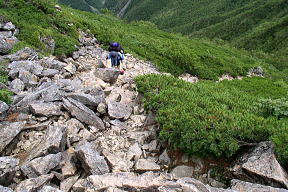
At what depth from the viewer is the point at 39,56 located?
15.9m

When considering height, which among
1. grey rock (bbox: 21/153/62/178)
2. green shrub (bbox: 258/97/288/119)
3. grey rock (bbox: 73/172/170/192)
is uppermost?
green shrub (bbox: 258/97/288/119)

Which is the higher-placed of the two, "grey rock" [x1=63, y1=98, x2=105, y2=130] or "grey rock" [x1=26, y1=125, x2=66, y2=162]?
"grey rock" [x1=63, y1=98, x2=105, y2=130]

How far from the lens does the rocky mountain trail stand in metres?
7.03

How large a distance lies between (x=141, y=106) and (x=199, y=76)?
541 inches

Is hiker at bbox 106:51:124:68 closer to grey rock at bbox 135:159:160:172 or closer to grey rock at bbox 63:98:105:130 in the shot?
grey rock at bbox 63:98:105:130

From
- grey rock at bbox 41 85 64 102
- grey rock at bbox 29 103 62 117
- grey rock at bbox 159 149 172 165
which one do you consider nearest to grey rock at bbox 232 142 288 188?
grey rock at bbox 159 149 172 165

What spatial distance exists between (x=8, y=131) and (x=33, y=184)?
2.81 metres

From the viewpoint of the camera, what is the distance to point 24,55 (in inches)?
599

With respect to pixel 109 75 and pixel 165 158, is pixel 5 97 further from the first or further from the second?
pixel 165 158

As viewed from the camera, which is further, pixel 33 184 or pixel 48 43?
pixel 48 43

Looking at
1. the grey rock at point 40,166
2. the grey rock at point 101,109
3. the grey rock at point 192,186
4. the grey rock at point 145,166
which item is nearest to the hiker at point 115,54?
the grey rock at point 101,109

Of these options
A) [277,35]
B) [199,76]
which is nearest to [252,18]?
[277,35]

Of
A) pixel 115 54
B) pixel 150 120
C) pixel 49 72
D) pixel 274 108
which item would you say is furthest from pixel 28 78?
pixel 274 108

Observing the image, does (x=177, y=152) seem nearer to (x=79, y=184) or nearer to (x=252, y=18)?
(x=79, y=184)
